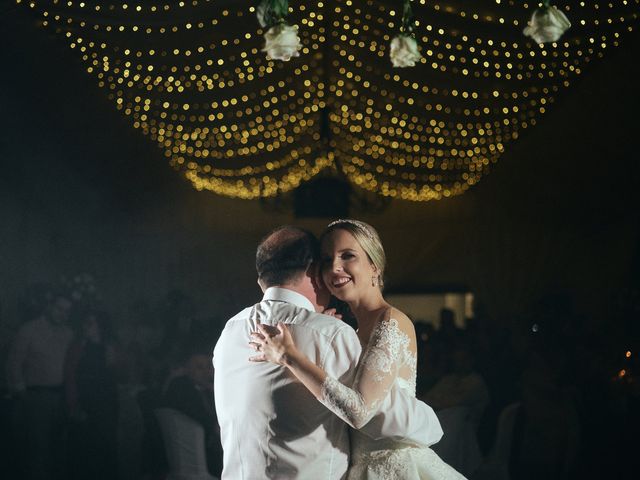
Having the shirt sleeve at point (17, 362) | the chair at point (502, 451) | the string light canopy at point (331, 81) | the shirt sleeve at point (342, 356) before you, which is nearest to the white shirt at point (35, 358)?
the shirt sleeve at point (17, 362)

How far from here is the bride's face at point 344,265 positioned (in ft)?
8.32

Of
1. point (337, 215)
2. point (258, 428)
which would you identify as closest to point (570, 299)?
point (337, 215)

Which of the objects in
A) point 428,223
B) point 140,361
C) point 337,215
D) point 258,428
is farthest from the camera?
point 428,223

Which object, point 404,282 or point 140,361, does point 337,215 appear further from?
point 140,361

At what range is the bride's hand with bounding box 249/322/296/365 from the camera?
223 cm

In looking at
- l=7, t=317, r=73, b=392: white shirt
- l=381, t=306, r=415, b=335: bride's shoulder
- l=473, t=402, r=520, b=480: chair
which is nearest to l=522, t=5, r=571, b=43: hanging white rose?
l=381, t=306, r=415, b=335: bride's shoulder

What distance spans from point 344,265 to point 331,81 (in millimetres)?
4282

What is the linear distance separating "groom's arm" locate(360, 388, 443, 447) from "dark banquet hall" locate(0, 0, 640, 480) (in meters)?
0.02

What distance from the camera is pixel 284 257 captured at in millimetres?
2365

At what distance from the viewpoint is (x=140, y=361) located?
18.8ft

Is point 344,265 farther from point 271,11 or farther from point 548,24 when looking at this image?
point 548,24

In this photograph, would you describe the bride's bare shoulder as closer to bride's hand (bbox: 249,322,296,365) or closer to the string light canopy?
bride's hand (bbox: 249,322,296,365)

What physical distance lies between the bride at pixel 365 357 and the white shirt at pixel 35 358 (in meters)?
3.70

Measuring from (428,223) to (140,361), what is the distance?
4300mm
